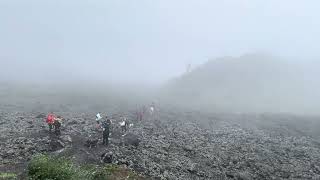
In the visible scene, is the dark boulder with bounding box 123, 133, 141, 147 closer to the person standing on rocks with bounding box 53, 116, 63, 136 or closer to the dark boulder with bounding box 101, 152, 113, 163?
the dark boulder with bounding box 101, 152, 113, 163

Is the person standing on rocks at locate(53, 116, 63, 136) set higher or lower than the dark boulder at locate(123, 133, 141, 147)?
higher

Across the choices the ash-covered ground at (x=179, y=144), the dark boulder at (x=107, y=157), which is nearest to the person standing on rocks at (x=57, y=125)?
the ash-covered ground at (x=179, y=144)

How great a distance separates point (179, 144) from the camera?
50.8m

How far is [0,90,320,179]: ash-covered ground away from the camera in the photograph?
1682 inches

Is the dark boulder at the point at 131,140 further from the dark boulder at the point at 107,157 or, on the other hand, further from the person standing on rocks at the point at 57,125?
the person standing on rocks at the point at 57,125

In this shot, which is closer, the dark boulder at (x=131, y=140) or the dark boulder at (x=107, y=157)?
the dark boulder at (x=107, y=157)

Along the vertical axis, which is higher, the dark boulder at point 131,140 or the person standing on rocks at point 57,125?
the person standing on rocks at point 57,125

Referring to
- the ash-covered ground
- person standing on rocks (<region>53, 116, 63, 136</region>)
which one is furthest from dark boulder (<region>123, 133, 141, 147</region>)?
person standing on rocks (<region>53, 116, 63, 136</region>)

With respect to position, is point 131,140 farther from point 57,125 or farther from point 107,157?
point 57,125

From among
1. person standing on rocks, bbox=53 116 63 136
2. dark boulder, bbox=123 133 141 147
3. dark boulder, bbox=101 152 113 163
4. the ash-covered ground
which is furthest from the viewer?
person standing on rocks, bbox=53 116 63 136

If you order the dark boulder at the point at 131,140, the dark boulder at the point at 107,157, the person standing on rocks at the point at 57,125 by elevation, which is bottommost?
the dark boulder at the point at 107,157

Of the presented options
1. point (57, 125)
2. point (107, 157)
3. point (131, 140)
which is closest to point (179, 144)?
point (131, 140)

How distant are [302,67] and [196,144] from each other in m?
90.0

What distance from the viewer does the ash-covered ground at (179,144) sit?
42.7 metres
